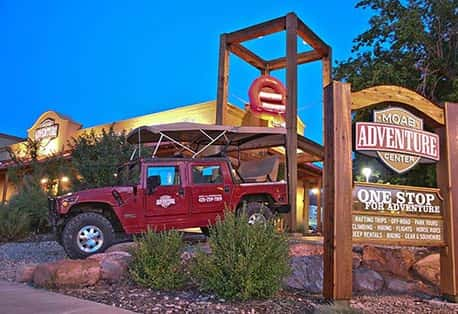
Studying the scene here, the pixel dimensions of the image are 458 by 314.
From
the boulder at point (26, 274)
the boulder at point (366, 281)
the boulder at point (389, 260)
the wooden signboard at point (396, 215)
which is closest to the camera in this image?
the wooden signboard at point (396, 215)

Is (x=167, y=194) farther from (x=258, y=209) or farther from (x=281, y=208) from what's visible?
(x=281, y=208)

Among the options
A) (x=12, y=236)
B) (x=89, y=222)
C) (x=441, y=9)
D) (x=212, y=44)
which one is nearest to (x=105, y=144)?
(x=12, y=236)

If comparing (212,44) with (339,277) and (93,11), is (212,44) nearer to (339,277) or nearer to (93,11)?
(93,11)

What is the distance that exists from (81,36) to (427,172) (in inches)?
4916

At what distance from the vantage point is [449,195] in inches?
265

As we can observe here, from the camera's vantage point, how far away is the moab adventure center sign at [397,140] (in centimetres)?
627

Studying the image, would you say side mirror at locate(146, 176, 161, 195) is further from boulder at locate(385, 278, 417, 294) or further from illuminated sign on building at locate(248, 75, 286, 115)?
illuminated sign on building at locate(248, 75, 286, 115)

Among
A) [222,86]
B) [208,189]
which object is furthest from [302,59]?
[208,189]

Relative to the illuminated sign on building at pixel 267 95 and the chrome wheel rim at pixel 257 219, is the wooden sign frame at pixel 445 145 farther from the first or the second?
the illuminated sign on building at pixel 267 95

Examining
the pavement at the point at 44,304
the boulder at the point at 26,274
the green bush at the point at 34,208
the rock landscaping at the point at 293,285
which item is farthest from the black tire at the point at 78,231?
the green bush at the point at 34,208

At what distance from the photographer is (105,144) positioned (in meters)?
14.4

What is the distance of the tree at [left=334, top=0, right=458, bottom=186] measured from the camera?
35.7ft

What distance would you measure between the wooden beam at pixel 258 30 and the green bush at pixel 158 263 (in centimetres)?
906

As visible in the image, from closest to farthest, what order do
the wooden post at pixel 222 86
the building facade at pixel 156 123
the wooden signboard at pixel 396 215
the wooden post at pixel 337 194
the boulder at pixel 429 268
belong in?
1. the wooden post at pixel 337 194
2. the wooden signboard at pixel 396 215
3. the boulder at pixel 429 268
4. the wooden post at pixel 222 86
5. the building facade at pixel 156 123
